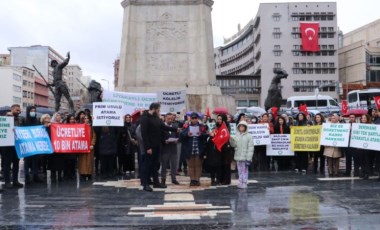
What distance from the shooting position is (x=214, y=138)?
1316 centimetres

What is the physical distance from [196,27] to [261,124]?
23.2 ft

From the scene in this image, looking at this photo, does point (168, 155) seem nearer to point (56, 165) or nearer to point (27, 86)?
point (56, 165)

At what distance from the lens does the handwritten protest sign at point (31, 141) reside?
43.2 feet

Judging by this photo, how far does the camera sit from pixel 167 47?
2242cm

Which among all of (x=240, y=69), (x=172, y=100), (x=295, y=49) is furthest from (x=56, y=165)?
(x=240, y=69)

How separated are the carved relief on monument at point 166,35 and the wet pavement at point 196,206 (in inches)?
380

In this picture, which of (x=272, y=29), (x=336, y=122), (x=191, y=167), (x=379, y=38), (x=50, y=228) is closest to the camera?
(x=50, y=228)

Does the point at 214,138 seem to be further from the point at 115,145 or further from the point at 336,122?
the point at 336,122

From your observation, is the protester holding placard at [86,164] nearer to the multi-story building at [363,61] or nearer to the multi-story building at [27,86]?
the multi-story building at [363,61]

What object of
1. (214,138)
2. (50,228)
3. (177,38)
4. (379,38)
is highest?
(379,38)

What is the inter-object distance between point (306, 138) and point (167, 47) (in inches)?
316

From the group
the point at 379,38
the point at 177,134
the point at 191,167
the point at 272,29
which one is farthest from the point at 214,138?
the point at 379,38

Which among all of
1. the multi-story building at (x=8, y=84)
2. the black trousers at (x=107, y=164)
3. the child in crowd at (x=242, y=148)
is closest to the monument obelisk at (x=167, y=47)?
the black trousers at (x=107, y=164)

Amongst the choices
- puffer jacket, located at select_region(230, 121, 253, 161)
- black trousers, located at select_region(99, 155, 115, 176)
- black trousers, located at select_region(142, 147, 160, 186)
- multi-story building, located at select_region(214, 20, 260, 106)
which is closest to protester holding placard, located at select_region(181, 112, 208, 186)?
puffer jacket, located at select_region(230, 121, 253, 161)
